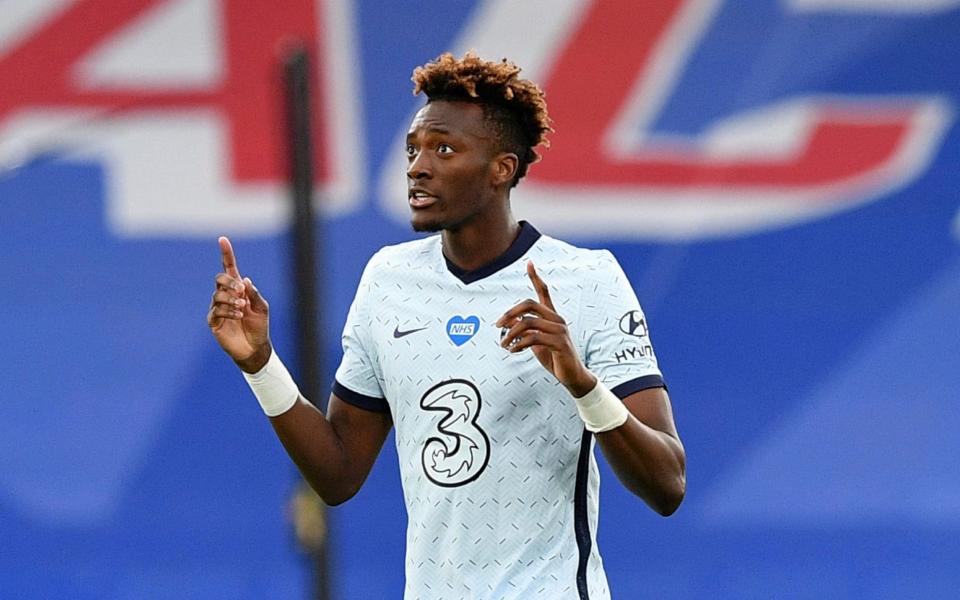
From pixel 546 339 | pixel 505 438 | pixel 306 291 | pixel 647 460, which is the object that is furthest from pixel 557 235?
pixel 546 339

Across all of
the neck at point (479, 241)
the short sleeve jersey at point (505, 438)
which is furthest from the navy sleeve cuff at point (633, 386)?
the neck at point (479, 241)

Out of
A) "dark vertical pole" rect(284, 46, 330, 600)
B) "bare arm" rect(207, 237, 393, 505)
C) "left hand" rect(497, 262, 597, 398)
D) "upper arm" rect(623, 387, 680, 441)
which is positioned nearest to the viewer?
"left hand" rect(497, 262, 597, 398)

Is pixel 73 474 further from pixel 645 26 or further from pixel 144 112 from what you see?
pixel 645 26

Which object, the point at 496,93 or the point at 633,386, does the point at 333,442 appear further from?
the point at 496,93

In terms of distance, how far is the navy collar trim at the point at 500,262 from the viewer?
11.9 feet

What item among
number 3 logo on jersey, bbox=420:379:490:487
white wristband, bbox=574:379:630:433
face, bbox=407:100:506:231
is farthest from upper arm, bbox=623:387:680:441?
face, bbox=407:100:506:231

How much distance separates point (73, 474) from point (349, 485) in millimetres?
5147

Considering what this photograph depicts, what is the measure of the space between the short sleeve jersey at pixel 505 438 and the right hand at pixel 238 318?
11.0 inches

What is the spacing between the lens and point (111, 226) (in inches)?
342

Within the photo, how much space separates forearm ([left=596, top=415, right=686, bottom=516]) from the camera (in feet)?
10.7

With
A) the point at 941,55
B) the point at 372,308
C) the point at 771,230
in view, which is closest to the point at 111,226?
the point at 771,230

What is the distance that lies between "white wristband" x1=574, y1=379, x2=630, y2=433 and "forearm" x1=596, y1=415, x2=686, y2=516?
1cm

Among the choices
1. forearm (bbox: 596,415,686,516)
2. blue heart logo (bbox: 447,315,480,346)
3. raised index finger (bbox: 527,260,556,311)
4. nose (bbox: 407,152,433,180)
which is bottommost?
forearm (bbox: 596,415,686,516)

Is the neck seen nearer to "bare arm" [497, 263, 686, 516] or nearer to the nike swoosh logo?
the nike swoosh logo
